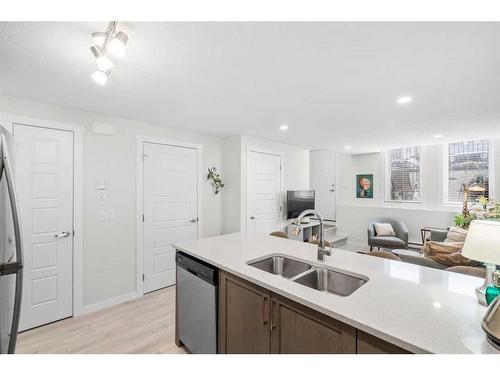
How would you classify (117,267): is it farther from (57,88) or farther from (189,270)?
(57,88)

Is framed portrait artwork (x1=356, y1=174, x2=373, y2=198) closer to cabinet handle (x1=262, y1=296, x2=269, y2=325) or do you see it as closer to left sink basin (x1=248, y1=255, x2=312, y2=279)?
left sink basin (x1=248, y1=255, x2=312, y2=279)

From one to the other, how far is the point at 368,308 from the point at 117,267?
9.35 ft

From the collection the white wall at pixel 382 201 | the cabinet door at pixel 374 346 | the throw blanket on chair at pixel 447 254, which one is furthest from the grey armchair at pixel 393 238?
the cabinet door at pixel 374 346

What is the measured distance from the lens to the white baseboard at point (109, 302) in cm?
261

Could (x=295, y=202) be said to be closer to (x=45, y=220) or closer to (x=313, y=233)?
(x=313, y=233)

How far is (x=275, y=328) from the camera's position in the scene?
1.28 m

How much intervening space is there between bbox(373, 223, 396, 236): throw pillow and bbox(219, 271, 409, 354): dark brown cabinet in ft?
14.2

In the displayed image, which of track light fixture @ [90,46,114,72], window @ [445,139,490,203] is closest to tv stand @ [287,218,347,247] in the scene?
window @ [445,139,490,203]

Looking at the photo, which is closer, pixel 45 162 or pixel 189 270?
pixel 189 270

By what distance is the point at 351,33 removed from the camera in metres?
1.29

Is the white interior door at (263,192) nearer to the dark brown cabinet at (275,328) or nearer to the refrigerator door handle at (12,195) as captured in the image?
the dark brown cabinet at (275,328)

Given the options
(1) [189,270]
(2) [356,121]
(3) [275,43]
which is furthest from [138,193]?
(2) [356,121]
